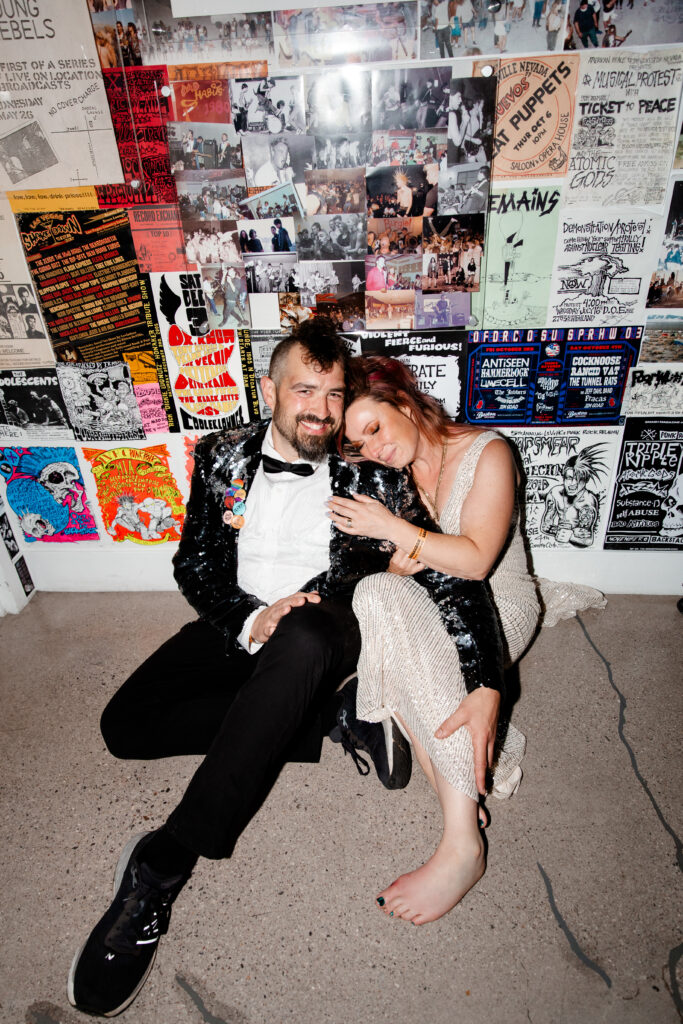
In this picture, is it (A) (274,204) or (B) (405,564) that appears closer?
(B) (405,564)

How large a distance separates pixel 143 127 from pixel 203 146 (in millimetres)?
213

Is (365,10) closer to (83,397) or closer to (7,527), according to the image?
(83,397)

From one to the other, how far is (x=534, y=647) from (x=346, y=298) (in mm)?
1643

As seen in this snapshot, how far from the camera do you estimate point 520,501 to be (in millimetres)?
2508

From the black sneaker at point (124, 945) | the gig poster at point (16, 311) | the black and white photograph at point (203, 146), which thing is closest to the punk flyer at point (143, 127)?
the black and white photograph at point (203, 146)

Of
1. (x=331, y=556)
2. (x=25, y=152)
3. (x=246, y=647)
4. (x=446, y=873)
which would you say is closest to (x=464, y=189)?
(x=331, y=556)

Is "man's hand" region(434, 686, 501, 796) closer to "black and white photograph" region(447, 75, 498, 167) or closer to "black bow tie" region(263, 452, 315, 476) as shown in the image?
"black bow tie" region(263, 452, 315, 476)

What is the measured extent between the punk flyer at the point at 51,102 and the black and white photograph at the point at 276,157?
48 centimetres

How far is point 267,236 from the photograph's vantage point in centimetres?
211

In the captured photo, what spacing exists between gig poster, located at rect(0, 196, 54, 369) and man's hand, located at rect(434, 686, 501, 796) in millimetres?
2132

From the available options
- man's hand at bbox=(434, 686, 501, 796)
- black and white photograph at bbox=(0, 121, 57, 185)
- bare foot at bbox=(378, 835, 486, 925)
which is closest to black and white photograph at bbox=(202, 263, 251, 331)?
black and white photograph at bbox=(0, 121, 57, 185)

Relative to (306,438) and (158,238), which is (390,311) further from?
(158,238)

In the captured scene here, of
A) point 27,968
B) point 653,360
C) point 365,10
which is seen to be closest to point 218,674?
point 27,968

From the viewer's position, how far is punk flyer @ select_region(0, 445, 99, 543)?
257cm
